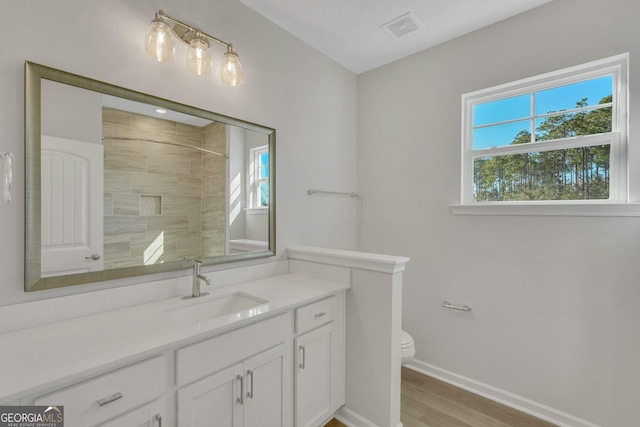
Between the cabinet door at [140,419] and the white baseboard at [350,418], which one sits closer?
the cabinet door at [140,419]

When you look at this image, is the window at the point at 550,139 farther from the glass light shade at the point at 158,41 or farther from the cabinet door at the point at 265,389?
the glass light shade at the point at 158,41

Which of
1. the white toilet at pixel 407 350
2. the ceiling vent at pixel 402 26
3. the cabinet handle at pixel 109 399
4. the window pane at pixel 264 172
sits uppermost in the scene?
the ceiling vent at pixel 402 26

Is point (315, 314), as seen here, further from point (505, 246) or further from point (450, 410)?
point (505, 246)

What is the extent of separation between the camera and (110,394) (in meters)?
0.90

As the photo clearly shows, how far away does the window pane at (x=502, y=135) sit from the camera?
6.58 feet

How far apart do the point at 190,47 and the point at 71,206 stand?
0.97 meters

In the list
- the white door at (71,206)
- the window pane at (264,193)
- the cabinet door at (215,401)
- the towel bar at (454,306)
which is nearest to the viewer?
the cabinet door at (215,401)

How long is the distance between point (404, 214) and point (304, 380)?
1.53 m

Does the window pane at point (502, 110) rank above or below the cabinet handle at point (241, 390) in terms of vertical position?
above

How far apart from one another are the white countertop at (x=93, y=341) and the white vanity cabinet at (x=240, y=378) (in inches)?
2.6

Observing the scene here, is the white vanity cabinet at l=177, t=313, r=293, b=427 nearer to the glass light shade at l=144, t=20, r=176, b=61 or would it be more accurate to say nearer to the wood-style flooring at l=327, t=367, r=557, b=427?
the wood-style flooring at l=327, t=367, r=557, b=427

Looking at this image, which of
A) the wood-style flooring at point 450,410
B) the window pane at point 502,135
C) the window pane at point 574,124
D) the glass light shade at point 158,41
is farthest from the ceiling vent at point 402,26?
the wood-style flooring at point 450,410

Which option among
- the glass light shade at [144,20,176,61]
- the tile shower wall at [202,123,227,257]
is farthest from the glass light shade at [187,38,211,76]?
the tile shower wall at [202,123,227,257]

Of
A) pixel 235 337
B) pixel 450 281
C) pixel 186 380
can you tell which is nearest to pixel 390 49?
pixel 450 281
